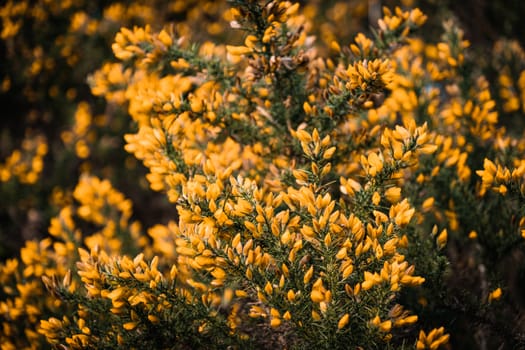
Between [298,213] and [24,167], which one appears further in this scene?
[24,167]

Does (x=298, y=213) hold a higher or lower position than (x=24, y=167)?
lower

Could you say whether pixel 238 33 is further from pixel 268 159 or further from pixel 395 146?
pixel 395 146

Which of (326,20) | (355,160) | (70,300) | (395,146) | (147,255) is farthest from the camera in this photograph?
(326,20)

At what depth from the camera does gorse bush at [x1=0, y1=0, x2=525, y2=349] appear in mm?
1176

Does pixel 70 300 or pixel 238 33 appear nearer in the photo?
pixel 70 300

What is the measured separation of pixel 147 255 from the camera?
8.59 ft

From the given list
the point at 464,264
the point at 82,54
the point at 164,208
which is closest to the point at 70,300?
the point at 464,264

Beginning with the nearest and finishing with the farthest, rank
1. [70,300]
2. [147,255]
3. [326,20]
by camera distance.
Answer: [70,300] < [147,255] < [326,20]

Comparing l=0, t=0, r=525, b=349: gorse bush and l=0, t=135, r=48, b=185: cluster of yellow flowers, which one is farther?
l=0, t=135, r=48, b=185: cluster of yellow flowers

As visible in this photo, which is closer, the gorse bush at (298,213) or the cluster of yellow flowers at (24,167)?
the gorse bush at (298,213)

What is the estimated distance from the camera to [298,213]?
4.08ft

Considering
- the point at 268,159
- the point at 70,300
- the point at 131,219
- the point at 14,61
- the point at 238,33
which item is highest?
the point at 238,33

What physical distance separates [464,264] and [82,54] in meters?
4.10

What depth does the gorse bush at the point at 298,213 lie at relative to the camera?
1.18 metres
